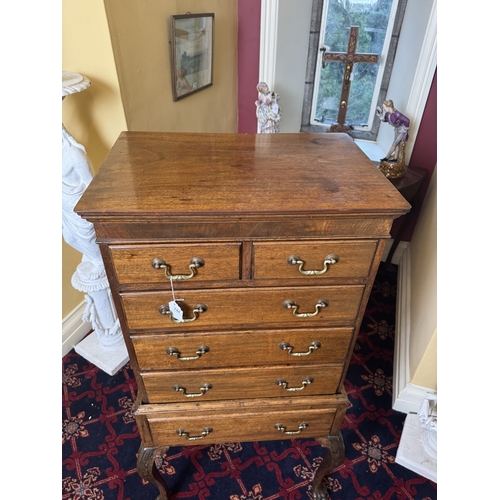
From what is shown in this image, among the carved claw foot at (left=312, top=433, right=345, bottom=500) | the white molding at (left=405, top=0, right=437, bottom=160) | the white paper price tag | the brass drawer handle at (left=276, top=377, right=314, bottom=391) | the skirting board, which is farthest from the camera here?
the white molding at (left=405, top=0, right=437, bottom=160)

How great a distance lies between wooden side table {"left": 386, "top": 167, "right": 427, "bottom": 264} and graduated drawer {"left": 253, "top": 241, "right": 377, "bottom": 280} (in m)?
1.16

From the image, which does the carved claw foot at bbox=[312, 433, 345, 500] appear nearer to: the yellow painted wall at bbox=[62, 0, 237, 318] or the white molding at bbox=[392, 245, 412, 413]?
the white molding at bbox=[392, 245, 412, 413]

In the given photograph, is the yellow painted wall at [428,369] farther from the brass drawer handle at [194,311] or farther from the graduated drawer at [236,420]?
the brass drawer handle at [194,311]

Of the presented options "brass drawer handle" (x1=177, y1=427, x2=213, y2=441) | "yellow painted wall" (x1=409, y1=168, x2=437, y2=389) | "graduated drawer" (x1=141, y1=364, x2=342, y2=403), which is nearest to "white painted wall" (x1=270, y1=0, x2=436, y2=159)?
"yellow painted wall" (x1=409, y1=168, x2=437, y2=389)

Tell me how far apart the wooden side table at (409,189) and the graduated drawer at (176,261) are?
1.36 meters

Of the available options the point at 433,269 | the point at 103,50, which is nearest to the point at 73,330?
the point at 103,50

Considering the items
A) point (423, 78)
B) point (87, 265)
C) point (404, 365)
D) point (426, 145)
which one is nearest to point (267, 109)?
point (423, 78)

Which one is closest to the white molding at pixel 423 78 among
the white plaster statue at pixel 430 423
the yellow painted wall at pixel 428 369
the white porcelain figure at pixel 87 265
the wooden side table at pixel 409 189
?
the wooden side table at pixel 409 189

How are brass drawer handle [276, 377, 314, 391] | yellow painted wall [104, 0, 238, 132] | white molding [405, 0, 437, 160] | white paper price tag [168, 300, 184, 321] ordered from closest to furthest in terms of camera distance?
white paper price tag [168, 300, 184, 321] → brass drawer handle [276, 377, 314, 391] → yellow painted wall [104, 0, 238, 132] → white molding [405, 0, 437, 160]

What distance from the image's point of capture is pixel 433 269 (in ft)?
5.21

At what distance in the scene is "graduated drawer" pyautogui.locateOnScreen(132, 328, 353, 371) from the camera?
99 cm

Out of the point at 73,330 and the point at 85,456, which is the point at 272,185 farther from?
the point at 73,330

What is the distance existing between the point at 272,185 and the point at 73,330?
62.3 inches

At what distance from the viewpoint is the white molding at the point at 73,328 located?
1.89 metres
